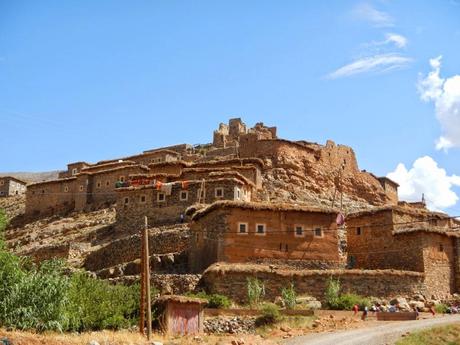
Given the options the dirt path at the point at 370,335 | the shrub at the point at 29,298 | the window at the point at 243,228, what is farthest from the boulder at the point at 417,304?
the shrub at the point at 29,298

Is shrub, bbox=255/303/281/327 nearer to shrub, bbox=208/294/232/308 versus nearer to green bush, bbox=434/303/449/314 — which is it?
shrub, bbox=208/294/232/308

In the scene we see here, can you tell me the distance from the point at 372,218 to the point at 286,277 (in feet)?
27.7

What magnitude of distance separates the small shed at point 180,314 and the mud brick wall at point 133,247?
35.5 feet

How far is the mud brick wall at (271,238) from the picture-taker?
32938 mm

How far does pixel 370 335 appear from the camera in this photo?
2503 cm

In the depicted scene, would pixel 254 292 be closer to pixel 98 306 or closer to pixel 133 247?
pixel 98 306

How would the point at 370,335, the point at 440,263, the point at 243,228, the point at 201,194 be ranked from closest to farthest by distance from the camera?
the point at 370,335
the point at 243,228
the point at 440,263
the point at 201,194

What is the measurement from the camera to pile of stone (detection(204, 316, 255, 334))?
2750 cm

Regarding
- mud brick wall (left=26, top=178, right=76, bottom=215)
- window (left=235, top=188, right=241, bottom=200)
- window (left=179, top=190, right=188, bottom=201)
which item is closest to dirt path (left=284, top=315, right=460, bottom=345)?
window (left=235, top=188, right=241, bottom=200)

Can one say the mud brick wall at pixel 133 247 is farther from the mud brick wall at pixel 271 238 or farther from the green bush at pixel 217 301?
the green bush at pixel 217 301

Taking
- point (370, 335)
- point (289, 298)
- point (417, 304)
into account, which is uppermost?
point (289, 298)

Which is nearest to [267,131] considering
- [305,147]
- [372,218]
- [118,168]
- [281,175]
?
[305,147]

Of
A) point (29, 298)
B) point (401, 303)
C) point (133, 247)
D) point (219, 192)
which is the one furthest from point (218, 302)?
point (219, 192)

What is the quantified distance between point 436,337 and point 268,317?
699cm
